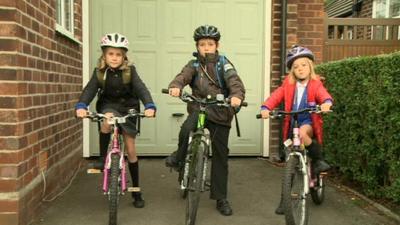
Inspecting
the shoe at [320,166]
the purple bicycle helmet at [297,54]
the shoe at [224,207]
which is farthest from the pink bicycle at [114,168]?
the shoe at [320,166]

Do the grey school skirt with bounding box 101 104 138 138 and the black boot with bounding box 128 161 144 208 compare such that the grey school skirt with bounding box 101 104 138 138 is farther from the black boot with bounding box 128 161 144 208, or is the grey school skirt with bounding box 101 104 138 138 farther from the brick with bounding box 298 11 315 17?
the brick with bounding box 298 11 315 17

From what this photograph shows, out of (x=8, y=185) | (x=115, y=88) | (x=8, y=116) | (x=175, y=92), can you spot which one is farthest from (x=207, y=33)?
(x=8, y=185)

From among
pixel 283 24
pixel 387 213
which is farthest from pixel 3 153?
pixel 283 24

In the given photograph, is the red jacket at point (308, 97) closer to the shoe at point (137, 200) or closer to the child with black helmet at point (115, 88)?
the child with black helmet at point (115, 88)

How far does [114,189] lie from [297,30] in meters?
4.60

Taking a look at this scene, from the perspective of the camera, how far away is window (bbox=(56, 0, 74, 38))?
570cm

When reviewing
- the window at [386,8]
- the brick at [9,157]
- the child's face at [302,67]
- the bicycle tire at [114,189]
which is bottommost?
the bicycle tire at [114,189]

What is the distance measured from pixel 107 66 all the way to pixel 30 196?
1387mm

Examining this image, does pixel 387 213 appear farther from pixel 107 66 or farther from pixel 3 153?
pixel 3 153

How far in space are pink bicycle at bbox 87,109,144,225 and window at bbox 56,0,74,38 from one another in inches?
64.8

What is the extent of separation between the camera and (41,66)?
4625 mm

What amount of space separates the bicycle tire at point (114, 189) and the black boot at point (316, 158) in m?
1.80

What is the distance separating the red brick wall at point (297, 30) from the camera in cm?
729

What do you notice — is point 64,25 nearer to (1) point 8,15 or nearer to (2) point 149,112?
(1) point 8,15
